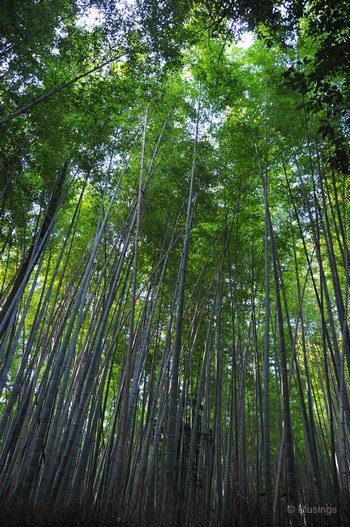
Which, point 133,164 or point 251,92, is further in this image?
point 133,164

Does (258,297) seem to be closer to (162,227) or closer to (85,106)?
(162,227)

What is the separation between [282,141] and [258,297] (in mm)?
3902

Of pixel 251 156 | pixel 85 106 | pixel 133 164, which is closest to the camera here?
pixel 85 106

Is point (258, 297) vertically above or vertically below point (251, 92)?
below

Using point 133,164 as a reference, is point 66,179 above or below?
below

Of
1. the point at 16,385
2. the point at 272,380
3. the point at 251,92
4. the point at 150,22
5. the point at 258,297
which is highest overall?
the point at 251,92

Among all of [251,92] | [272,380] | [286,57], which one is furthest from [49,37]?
[272,380]

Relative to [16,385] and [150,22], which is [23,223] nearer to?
[16,385]

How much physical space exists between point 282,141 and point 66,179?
3.31 meters

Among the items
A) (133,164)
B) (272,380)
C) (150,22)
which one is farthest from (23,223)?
(272,380)

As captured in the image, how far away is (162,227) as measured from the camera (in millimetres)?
6605

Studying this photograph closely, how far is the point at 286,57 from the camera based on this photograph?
17.0 ft

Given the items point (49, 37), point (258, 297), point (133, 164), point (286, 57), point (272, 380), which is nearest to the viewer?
point (49, 37)

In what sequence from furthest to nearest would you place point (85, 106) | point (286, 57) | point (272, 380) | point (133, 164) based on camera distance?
point (272, 380)
point (133, 164)
point (286, 57)
point (85, 106)
